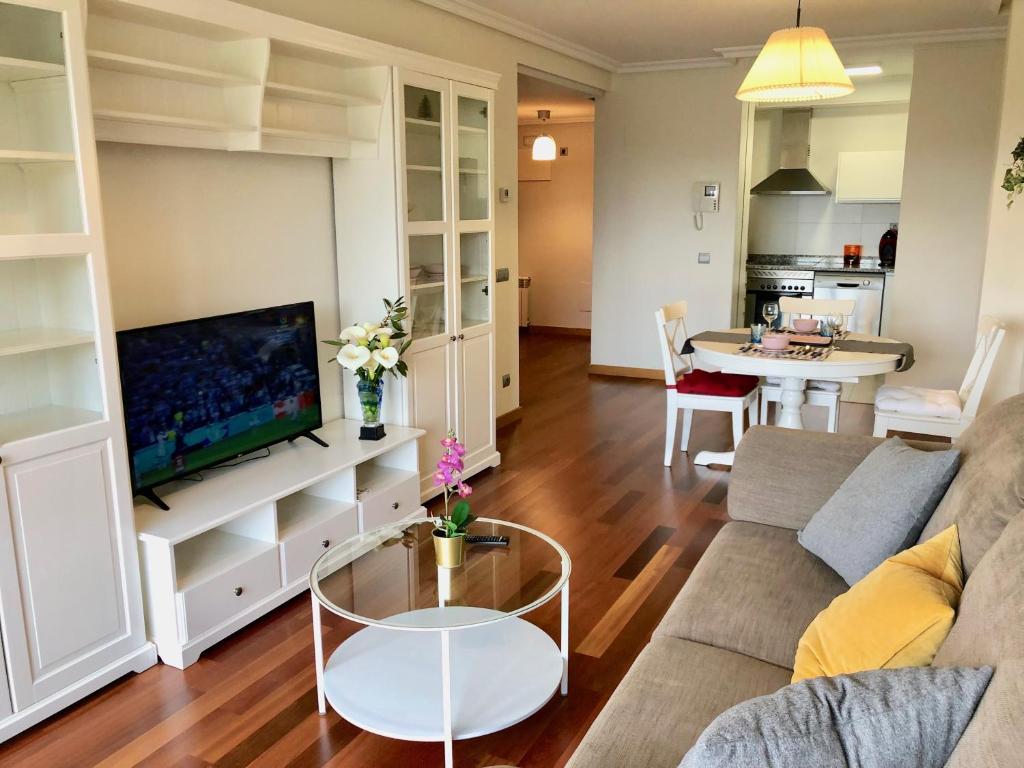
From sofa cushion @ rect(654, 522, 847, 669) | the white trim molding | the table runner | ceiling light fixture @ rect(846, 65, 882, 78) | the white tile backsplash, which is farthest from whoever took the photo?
the white tile backsplash

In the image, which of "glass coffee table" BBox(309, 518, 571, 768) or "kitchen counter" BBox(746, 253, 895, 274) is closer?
"glass coffee table" BBox(309, 518, 571, 768)

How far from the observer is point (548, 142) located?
26.7ft

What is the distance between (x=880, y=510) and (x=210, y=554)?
7.38ft

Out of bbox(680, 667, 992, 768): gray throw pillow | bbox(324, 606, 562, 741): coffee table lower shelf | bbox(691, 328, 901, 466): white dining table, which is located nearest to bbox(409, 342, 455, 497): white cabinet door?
bbox(691, 328, 901, 466): white dining table

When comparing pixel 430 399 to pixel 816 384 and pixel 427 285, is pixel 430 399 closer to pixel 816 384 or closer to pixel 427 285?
pixel 427 285

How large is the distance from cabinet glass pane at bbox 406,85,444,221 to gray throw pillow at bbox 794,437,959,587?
2.39m

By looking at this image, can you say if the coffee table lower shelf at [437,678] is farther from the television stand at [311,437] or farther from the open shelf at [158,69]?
the open shelf at [158,69]

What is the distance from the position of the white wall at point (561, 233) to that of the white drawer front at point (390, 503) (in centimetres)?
619

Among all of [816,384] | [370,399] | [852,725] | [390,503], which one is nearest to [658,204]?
[816,384]

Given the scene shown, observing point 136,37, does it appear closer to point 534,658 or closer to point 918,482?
point 534,658

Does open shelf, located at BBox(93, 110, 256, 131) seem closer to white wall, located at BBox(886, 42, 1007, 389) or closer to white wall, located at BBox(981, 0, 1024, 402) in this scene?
white wall, located at BBox(981, 0, 1024, 402)

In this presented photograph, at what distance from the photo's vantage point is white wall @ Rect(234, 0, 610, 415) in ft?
13.1

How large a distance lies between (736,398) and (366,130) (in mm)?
2466

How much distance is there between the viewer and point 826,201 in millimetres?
7734
